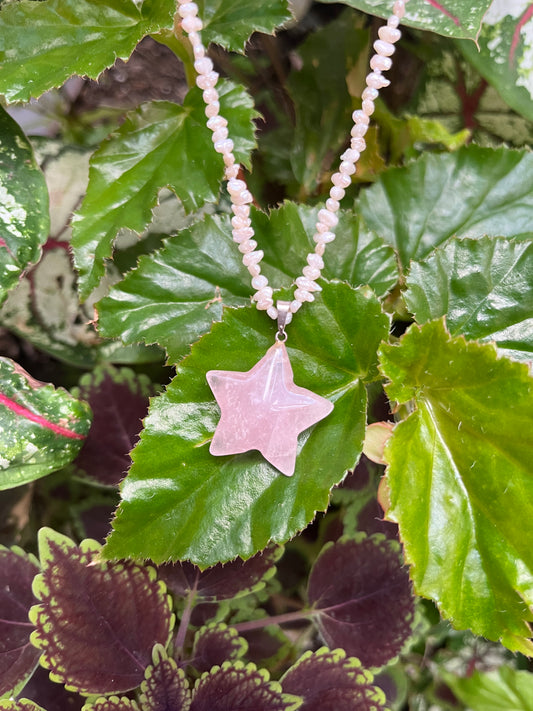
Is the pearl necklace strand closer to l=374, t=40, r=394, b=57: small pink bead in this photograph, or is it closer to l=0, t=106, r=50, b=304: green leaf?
l=374, t=40, r=394, b=57: small pink bead

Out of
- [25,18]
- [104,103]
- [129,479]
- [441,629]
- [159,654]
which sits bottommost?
[441,629]

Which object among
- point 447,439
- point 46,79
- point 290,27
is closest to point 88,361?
point 46,79

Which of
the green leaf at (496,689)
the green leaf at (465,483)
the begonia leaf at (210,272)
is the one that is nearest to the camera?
the green leaf at (465,483)

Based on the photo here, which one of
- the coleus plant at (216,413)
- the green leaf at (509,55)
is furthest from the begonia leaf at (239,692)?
the green leaf at (509,55)

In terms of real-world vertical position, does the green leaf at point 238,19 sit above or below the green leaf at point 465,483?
above

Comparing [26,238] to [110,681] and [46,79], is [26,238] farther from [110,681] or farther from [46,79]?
[110,681]

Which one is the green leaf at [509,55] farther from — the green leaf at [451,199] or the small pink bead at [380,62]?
the small pink bead at [380,62]

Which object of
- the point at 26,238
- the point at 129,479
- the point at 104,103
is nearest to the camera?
the point at 129,479
